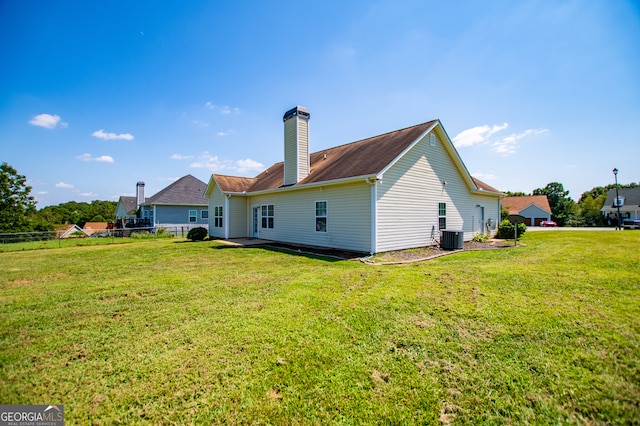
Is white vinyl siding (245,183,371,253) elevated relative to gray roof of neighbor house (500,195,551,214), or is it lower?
lower

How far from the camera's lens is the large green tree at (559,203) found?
1828 inches

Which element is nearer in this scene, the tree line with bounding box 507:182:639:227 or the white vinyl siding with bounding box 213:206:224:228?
the white vinyl siding with bounding box 213:206:224:228

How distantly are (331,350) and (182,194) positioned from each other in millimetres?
29594

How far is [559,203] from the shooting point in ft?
170

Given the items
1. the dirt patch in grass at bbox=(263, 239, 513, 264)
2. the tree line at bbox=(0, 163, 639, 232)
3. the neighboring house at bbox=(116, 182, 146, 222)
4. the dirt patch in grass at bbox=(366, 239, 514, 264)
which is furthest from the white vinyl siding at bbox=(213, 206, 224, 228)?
the tree line at bbox=(0, 163, 639, 232)

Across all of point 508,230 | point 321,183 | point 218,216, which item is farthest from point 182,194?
point 508,230

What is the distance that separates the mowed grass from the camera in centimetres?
243

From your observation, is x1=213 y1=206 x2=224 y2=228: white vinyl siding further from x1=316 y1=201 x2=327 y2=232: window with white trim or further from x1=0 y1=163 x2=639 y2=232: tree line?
x1=0 y1=163 x2=639 y2=232: tree line

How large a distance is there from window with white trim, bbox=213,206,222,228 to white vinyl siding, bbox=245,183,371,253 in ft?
15.7

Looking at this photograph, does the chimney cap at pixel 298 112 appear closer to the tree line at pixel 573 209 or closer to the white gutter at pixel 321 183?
the white gutter at pixel 321 183

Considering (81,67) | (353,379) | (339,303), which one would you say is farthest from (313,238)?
(81,67)

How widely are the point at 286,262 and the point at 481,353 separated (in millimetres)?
6653

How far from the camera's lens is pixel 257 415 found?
2.35 metres

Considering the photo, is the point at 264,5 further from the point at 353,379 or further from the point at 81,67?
the point at 353,379
